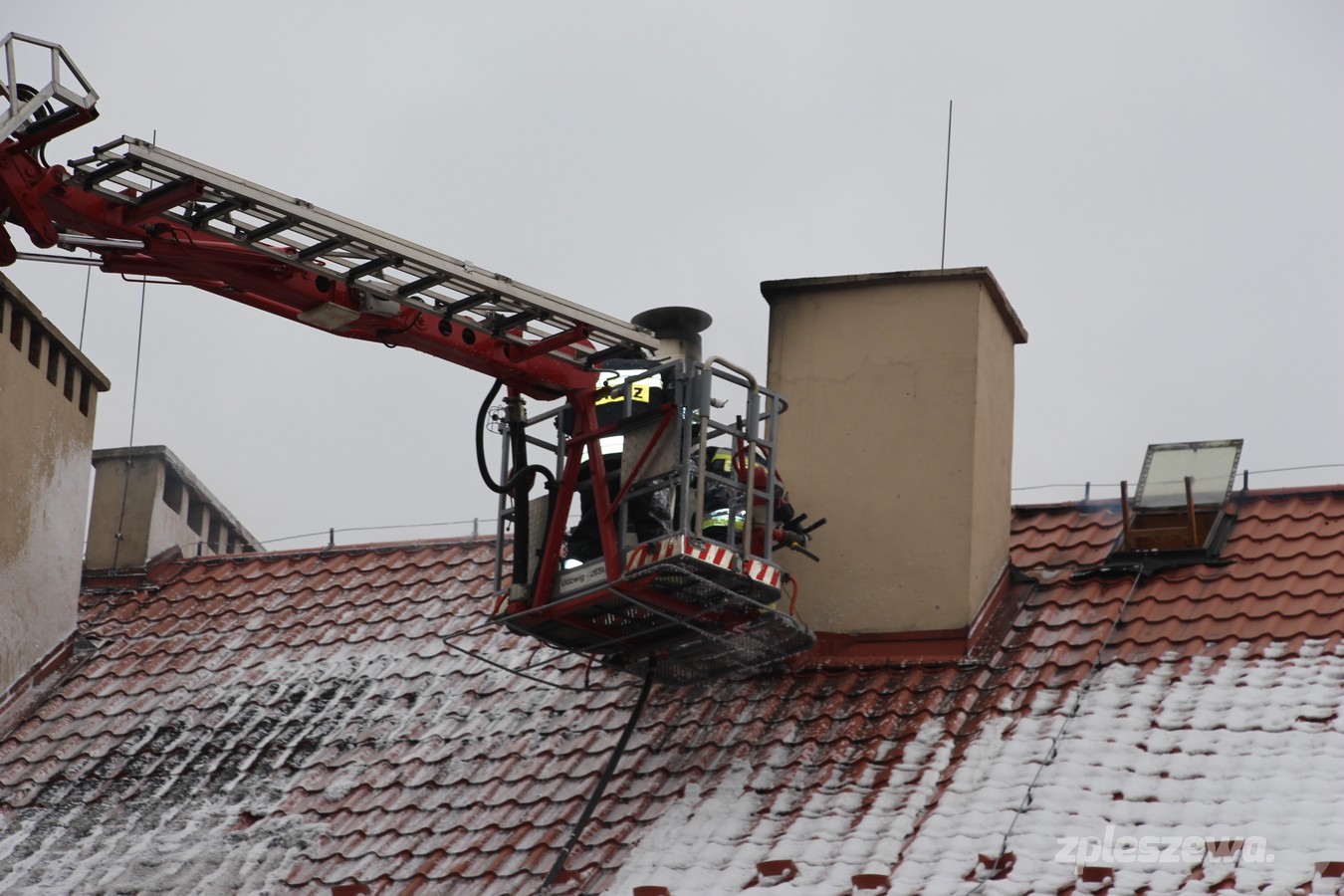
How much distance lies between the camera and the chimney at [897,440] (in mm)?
13281

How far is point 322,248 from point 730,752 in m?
3.77

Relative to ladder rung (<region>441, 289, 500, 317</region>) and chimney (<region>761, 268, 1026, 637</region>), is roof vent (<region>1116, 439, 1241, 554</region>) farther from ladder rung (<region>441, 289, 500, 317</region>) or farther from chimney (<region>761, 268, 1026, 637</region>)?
ladder rung (<region>441, 289, 500, 317</region>)

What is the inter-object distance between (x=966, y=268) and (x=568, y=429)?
283 cm

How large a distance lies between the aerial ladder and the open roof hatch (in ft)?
7.41

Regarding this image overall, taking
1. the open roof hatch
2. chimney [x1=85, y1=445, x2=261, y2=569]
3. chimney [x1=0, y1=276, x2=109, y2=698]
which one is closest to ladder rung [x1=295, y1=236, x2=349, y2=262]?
chimney [x1=0, y1=276, x2=109, y2=698]

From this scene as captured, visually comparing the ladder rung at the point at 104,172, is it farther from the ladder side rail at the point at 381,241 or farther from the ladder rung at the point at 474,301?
the ladder rung at the point at 474,301

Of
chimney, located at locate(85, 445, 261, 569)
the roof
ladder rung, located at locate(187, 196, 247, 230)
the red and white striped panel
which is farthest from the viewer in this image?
chimney, located at locate(85, 445, 261, 569)

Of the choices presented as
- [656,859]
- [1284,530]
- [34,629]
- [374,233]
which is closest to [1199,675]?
[1284,530]

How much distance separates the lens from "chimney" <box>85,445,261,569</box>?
56.3 feet

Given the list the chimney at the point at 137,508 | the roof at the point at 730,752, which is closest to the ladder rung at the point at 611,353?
the roof at the point at 730,752

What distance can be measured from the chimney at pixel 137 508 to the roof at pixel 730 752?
57.1 inches

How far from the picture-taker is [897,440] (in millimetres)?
13648

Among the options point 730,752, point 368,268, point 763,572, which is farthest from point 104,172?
point 730,752

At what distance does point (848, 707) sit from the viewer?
12539 mm
